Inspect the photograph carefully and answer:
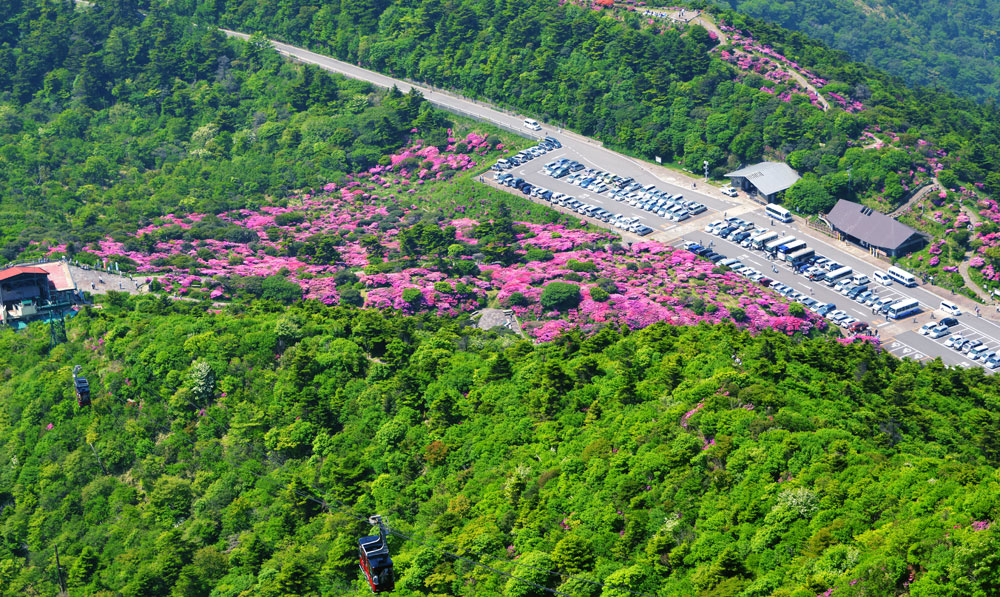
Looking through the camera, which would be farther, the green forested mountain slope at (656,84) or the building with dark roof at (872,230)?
the green forested mountain slope at (656,84)

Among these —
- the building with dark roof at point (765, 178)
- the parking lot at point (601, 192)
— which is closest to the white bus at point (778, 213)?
the building with dark roof at point (765, 178)

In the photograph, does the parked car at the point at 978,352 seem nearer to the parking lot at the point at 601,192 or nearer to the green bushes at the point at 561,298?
the parking lot at the point at 601,192

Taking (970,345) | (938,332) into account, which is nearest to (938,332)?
(938,332)

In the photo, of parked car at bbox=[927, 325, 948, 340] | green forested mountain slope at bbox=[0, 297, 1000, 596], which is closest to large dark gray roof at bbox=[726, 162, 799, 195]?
parked car at bbox=[927, 325, 948, 340]

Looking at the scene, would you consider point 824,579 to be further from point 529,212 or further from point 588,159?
point 588,159

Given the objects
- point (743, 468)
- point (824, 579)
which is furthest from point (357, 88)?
point (824, 579)

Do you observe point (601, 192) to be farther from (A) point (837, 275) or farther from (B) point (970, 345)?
(B) point (970, 345)
